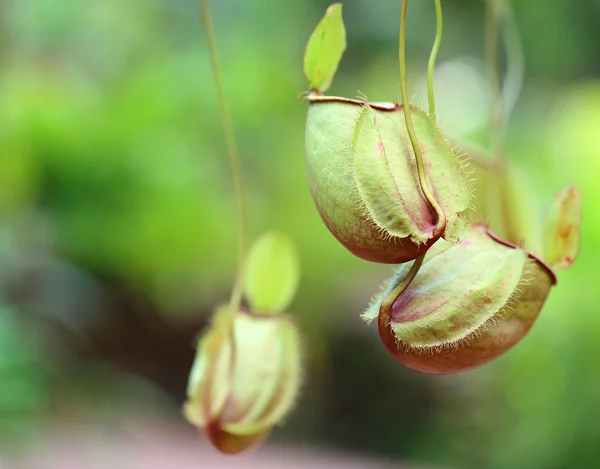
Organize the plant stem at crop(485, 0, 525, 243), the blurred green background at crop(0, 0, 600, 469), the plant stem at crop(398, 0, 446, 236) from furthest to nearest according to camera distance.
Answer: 1. the blurred green background at crop(0, 0, 600, 469)
2. the plant stem at crop(485, 0, 525, 243)
3. the plant stem at crop(398, 0, 446, 236)

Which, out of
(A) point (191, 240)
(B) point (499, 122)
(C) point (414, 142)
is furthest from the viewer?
(A) point (191, 240)

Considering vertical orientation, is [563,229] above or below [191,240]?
above

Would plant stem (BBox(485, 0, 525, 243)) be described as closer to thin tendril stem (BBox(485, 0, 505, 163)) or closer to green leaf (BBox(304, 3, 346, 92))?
thin tendril stem (BBox(485, 0, 505, 163))

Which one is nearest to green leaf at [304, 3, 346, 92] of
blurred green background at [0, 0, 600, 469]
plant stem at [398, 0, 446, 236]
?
plant stem at [398, 0, 446, 236]

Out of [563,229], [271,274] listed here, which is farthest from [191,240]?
[563,229]

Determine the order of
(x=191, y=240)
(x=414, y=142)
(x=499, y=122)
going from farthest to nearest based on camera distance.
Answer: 1. (x=191, y=240)
2. (x=499, y=122)
3. (x=414, y=142)

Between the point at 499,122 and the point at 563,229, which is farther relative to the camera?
the point at 499,122

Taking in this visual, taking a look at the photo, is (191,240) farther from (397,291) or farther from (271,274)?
(397,291)
